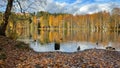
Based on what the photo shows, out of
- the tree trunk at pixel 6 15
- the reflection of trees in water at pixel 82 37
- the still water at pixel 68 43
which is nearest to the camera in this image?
the tree trunk at pixel 6 15

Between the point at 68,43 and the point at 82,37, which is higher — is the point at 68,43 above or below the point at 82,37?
above

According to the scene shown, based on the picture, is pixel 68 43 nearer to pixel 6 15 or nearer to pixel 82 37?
pixel 82 37

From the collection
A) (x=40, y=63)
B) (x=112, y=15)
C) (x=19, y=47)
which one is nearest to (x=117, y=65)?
(x=40, y=63)

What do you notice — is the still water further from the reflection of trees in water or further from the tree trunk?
the tree trunk

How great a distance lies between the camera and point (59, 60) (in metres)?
17.9

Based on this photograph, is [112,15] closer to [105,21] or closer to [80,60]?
[105,21]

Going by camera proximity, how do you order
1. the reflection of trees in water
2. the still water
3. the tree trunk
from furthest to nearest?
the reflection of trees in water → the still water → the tree trunk

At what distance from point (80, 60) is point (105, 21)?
161613mm

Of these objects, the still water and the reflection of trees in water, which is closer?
the still water

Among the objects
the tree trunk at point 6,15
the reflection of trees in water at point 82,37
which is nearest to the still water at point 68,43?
the reflection of trees in water at point 82,37

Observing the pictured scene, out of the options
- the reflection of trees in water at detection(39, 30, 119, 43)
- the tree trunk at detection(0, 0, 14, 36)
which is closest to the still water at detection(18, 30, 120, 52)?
the reflection of trees in water at detection(39, 30, 119, 43)

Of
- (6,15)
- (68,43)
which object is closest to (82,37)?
(68,43)

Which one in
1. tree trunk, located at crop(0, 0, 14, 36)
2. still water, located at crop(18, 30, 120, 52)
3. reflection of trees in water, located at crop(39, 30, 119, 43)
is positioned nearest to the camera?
tree trunk, located at crop(0, 0, 14, 36)

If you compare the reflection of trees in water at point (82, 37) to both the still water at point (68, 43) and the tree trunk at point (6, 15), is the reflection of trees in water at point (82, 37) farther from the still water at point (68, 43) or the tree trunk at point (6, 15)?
the tree trunk at point (6, 15)
